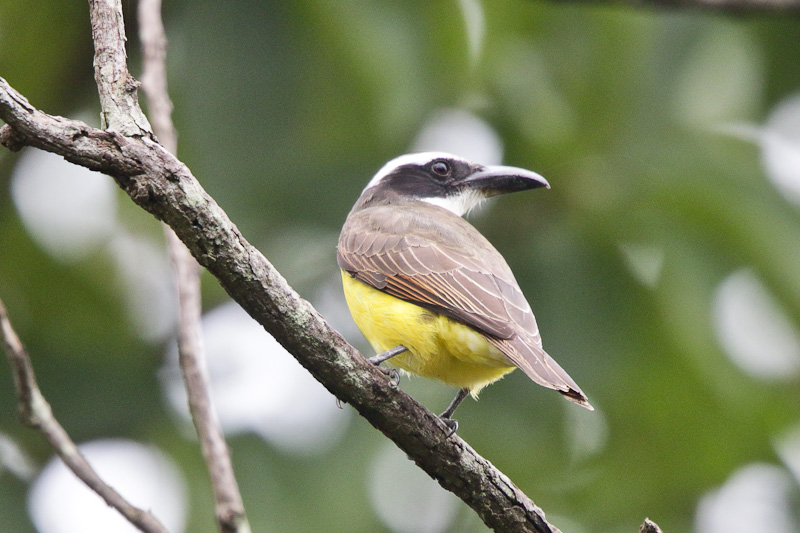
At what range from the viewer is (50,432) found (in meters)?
2.26

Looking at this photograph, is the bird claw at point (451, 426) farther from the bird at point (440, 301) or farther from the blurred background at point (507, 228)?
the blurred background at point (507, 228)

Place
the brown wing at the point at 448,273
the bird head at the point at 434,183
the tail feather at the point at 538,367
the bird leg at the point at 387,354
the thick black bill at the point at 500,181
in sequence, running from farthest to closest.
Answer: the bird head at the point at 434,183 < the thick black bill at the point at 500,181 < the bird leg at the point at 387,354 < the brown wing at the point at 448,273 < the tail feather at the point at 538,367

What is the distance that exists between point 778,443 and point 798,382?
1.70 feet

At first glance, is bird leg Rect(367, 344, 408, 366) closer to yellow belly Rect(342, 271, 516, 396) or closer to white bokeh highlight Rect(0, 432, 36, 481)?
yellow belly Rect(342, 271, 516, 396)

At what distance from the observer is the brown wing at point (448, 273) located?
3.50 metres

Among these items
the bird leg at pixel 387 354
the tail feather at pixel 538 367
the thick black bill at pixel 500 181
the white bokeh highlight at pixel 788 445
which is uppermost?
the thick black bill at pixel 500 181

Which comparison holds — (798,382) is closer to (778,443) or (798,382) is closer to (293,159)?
(778,443)

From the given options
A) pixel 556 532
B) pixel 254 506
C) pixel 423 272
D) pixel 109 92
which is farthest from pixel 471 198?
pixel 109 92

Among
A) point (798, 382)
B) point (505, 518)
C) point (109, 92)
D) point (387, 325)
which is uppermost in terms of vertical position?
point (109, 92)

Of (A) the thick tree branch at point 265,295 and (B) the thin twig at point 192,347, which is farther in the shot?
(A) the thick tree branch at point 265,295

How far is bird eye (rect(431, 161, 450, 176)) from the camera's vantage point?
18.1 feet

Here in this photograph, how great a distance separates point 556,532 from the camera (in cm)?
319

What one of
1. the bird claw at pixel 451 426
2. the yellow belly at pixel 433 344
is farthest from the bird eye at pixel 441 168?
the bird claw at pixel 451 426

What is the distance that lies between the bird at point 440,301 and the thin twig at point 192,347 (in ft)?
3.03
